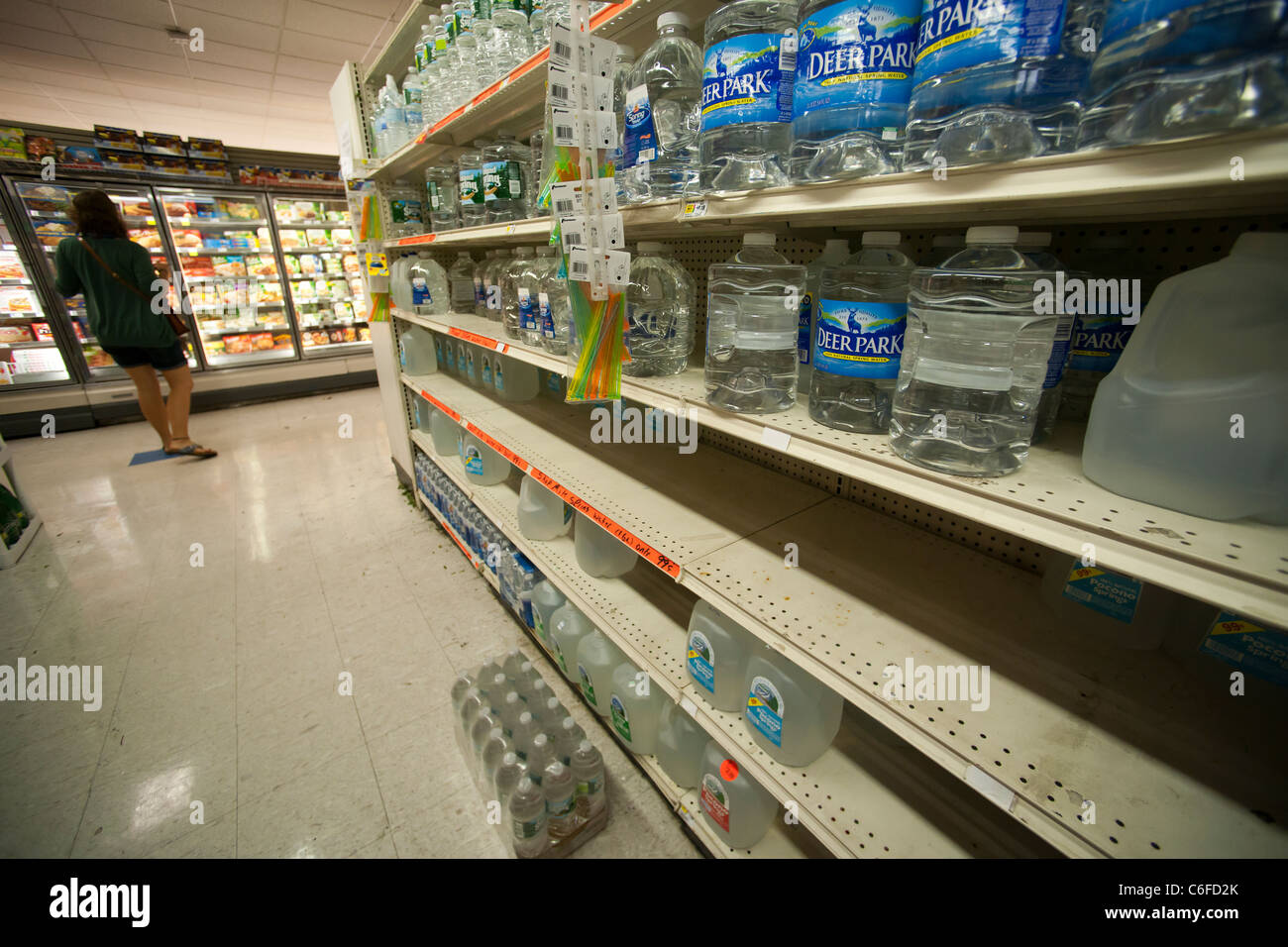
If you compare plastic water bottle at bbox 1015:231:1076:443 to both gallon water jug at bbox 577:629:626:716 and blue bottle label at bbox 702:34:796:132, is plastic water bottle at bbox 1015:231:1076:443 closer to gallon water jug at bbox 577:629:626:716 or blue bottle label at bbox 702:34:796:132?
blue bottle label at bbox 702:34:796:132

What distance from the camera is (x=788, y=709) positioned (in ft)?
3.25

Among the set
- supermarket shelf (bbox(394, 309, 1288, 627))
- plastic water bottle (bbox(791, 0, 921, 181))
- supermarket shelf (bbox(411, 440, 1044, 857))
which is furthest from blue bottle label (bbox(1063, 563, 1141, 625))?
plastic water bottle (bbox(791, 0, 921, 181))

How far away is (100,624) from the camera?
2246 millimetres

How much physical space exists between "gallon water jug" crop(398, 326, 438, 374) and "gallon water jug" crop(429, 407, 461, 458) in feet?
1.61

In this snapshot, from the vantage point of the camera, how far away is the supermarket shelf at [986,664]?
0.62 m

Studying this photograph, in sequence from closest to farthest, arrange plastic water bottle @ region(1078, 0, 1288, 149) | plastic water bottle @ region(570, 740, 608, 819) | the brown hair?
plastic water bottle @ region(1078, 0, 1288, 149), plastic water bottle @ region(570, 740, 608, 819), the brown hair

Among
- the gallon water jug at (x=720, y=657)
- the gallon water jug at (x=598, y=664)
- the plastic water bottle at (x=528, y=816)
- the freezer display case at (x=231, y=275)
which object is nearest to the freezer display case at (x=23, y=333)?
the freezer display case at (x=231, y=275)

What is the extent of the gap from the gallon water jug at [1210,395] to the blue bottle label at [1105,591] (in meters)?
0.33

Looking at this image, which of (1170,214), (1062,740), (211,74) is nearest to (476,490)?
(1062,740)

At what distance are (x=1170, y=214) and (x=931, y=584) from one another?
0.72 metres

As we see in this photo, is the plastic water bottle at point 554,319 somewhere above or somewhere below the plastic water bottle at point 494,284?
below

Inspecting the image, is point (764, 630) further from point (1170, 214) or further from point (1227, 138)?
point (1170, 214)

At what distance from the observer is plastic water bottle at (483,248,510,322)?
7.54 feet

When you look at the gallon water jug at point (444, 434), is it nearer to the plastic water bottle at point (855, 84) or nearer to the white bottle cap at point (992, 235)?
the plastic water bottle at point (855, 84)
